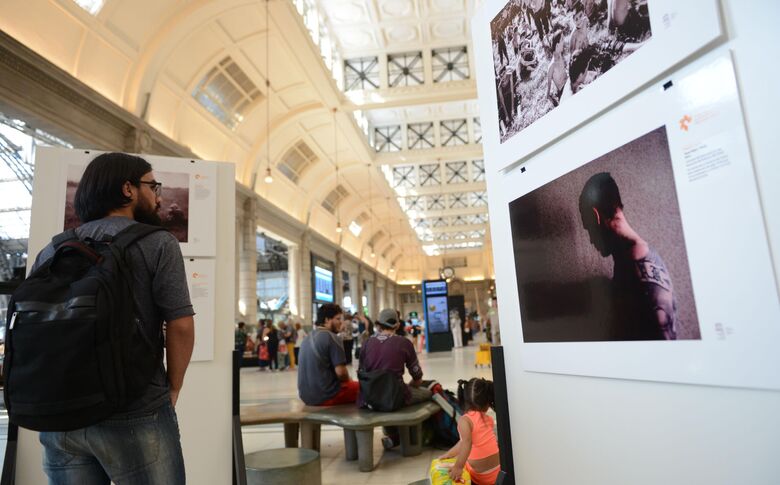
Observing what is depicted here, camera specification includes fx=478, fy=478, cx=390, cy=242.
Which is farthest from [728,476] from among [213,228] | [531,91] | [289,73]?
[289,73]

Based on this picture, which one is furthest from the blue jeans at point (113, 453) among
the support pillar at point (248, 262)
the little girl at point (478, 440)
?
the support pillar at point (248, 262)

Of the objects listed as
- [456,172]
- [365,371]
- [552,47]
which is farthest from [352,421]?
[456,172]

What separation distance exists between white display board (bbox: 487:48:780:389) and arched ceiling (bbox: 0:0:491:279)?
9429 mm

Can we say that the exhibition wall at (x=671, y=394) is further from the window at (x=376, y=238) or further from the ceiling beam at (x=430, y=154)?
the window at (x=376, y=238)

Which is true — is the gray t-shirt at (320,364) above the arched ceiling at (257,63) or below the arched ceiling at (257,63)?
below

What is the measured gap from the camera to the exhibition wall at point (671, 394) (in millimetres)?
927

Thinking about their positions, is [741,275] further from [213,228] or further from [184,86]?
[184,86]

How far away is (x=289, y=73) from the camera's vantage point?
13.9 m

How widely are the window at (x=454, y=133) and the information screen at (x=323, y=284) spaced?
27.0 ft

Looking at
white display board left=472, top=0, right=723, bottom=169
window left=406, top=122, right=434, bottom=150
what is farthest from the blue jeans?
window left=406, top=122, right=434, bottom=150

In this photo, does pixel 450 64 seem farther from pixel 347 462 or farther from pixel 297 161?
pixel 347 462

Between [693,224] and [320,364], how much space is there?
3986mm

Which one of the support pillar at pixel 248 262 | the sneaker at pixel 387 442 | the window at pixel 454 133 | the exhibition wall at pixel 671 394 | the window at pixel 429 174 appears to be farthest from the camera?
the window at pixel 429 174

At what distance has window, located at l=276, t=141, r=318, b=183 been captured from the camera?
1758cm
